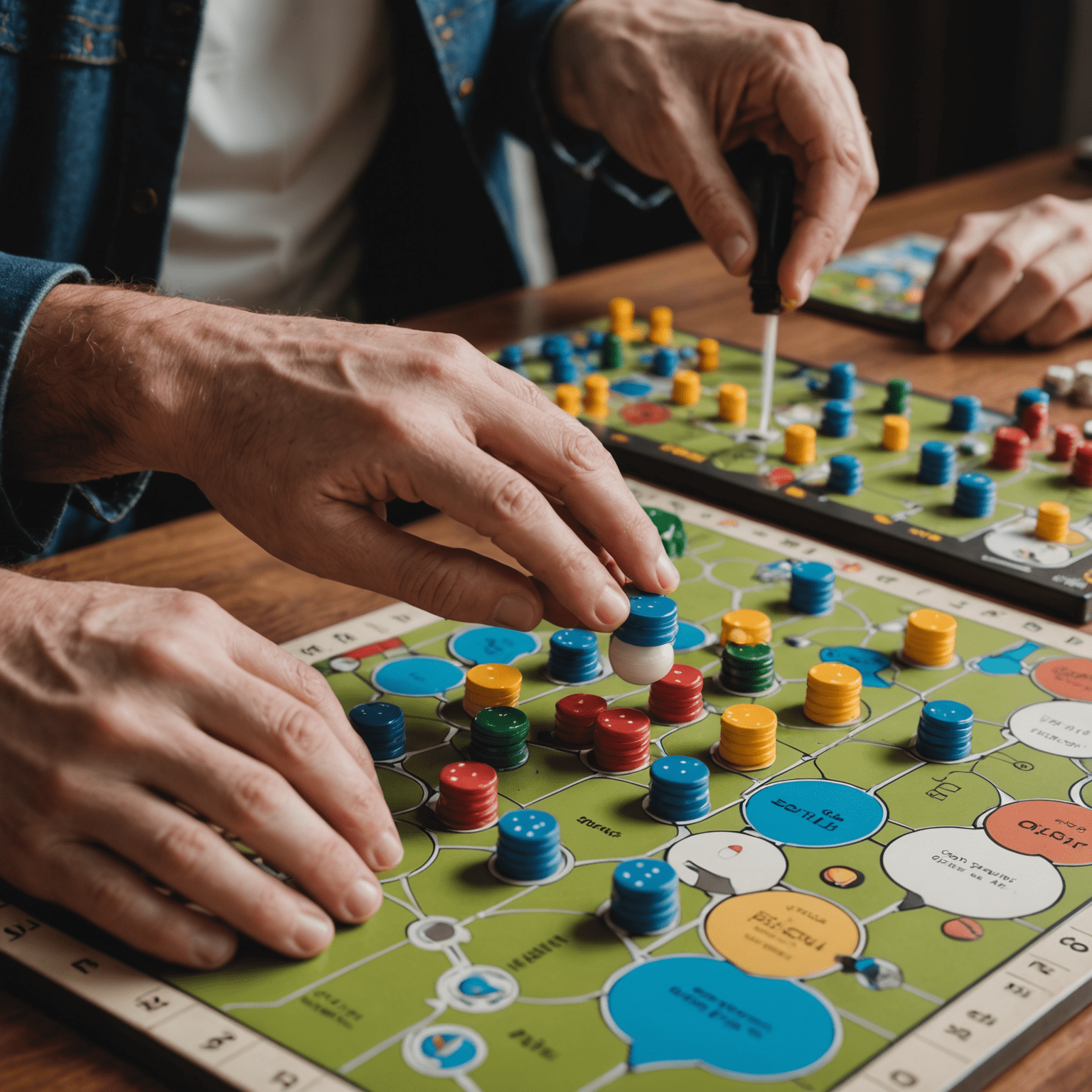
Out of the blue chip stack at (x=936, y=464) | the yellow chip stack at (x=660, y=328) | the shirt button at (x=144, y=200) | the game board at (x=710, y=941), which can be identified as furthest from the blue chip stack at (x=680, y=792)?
the shirt button at (x=144, y=200)

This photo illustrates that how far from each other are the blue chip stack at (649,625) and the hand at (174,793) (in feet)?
0.74

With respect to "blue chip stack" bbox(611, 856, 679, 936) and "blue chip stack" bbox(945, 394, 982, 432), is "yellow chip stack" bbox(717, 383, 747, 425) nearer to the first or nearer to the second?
"blue chip stack" bbox(945, 394, 982, 432)

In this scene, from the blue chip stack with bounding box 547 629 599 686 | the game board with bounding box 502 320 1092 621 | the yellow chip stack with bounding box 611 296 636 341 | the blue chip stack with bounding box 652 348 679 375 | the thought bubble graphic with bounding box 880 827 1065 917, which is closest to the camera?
the thought bubble graphic with bounding box 880 827 1065 917

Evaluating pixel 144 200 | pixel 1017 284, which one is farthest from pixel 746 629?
pixel 144 200

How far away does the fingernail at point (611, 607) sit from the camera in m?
0.80

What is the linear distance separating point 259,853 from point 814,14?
10.1 ft

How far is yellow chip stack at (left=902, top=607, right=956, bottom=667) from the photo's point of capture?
0.91 metres

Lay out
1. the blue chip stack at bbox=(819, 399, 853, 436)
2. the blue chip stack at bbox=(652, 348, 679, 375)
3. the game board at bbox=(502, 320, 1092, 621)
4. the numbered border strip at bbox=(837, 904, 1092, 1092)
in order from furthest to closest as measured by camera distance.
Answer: the blue chip stack at bbox=(652, 348, 679, 375) < the blue chip stack at bbox=(819, 399, 853, 436) < the game board at bbox=(502, 320, 1092, 621) < the numbered border strip at bbox=(837, 904, 1092, 1092)

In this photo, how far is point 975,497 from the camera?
1.11 metres

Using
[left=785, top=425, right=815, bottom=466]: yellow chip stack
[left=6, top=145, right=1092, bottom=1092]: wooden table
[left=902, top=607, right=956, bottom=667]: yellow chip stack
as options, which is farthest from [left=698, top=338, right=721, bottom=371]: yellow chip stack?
[left=902, top=607, right=956, bottom=667]: yellow chip stack

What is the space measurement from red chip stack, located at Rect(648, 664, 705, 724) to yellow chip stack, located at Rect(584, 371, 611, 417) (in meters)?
0.53

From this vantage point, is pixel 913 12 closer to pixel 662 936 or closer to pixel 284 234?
pixel 284 234

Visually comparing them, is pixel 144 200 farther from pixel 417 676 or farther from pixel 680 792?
pixel 680 792

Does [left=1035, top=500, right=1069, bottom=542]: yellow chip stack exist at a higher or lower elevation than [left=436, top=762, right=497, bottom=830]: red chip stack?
higher
